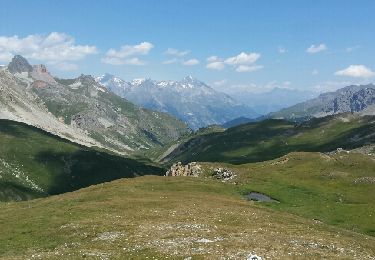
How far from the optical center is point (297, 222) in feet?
198

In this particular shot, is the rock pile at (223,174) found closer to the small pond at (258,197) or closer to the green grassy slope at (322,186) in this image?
the green grassy slope at (322,186)

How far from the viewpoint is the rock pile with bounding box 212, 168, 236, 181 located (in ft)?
360

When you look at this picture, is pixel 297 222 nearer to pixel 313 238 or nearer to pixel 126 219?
pixel 313 238

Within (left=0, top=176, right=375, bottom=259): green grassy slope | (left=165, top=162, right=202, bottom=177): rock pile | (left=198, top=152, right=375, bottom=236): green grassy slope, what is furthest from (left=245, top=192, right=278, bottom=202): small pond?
(left=165, top=162, right=202, bottom=177): rock pile

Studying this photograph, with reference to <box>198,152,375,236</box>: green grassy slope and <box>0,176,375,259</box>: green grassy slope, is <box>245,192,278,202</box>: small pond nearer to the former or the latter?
<box>198,152,375,236</box>: green grassy slope

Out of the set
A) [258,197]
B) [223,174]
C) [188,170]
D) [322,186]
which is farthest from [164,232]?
[188,170]

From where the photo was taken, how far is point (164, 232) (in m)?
51.1

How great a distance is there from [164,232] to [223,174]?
63276 millimetres

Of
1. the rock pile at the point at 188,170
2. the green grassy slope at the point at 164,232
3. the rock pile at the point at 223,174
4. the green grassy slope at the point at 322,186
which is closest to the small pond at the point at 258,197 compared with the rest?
the green grassy slope at the point at 322,186

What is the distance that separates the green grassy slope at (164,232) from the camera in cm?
4344

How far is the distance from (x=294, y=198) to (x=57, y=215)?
42.8 m

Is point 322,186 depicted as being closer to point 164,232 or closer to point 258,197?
point 258,197

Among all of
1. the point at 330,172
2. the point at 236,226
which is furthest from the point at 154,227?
the point at 330,172

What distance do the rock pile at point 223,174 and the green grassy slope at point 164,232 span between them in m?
32.5
